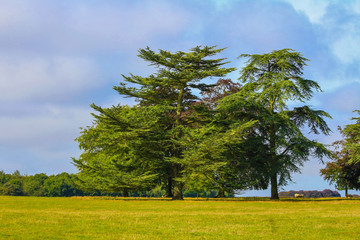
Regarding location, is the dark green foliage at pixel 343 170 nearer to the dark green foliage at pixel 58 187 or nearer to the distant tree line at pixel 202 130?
the distant tree line at pixel 202 130

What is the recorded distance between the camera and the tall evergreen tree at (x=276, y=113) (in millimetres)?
35438

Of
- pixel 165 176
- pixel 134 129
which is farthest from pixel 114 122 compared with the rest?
pixel 165 176

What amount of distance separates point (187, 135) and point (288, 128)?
11181 millimetres

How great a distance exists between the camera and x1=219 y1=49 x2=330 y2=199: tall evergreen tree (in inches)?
1395

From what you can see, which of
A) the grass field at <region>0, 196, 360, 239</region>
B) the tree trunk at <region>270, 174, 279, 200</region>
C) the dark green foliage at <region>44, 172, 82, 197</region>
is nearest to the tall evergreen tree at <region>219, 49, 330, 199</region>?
the tree trunk at <region>270, 174, 279, 200</region>

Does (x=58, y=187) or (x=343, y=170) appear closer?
(x=343, y=170)

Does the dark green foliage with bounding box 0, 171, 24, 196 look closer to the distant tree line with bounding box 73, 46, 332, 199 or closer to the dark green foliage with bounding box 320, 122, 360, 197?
the distant tree line with bounding box 73, 46, 332, 199

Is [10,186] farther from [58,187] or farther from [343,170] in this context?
[343,170]

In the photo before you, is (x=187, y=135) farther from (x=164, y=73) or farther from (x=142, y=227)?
(x=142, y=227)

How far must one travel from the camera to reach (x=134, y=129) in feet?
104

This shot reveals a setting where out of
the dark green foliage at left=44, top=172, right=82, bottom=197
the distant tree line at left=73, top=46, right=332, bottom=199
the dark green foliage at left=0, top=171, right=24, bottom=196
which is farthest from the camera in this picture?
the dark green foliage at left=44, top=172, right=82, bottom=197

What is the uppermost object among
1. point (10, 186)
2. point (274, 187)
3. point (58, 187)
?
point (274, 187)

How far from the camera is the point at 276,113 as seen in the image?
36438mm

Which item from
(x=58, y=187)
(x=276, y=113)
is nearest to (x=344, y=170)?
(x=276, y=113)
